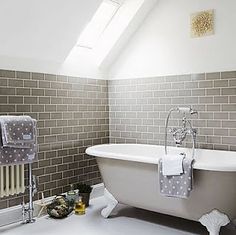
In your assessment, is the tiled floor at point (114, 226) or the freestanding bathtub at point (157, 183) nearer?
the freestanding bathtub at point (157, 183)

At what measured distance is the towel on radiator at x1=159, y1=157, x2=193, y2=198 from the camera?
293 cm

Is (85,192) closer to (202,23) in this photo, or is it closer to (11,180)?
(11,180)

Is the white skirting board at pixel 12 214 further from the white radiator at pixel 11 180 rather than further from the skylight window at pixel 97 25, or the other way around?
the skylight window at pixel 97 25

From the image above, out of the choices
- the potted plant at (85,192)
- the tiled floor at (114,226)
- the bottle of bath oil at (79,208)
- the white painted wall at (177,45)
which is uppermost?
the white painted wall at (177,45)

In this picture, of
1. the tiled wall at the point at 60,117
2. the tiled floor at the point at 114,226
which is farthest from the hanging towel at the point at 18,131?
the tiled floor at the point at 114,226

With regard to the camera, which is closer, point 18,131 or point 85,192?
point 18,131

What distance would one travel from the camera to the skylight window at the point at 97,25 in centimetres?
447

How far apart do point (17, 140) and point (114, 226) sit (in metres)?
1.31

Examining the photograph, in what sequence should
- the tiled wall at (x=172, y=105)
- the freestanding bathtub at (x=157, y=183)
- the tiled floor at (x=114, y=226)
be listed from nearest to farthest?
1. the freestanding bathtub at (x=157, y=183)
2. the tiled floor at (x=114, y=226)
3. the tiled wall at (x=172, y=105)

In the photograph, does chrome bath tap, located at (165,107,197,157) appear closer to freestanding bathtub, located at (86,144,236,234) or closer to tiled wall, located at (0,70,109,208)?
freestanding bathtub, located at (86,144,236,234)

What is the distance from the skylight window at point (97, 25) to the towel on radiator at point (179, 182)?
88.3 inches

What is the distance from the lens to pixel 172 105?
4215 mm

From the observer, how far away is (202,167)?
2873 mm

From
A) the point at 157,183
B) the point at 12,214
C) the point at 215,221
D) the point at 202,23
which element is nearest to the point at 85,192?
the point at 12,214
